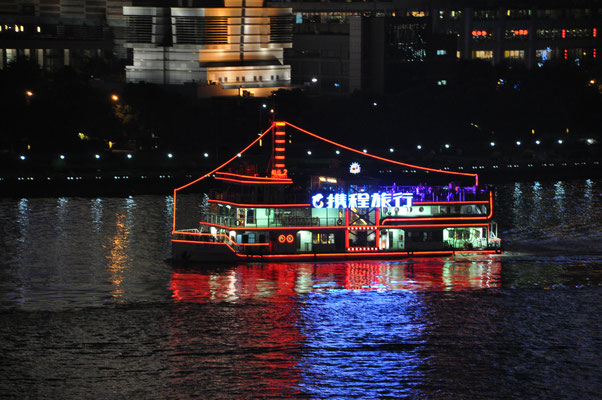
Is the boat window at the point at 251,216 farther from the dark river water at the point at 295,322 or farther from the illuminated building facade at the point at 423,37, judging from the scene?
the illuminated building facade at the point at 423,37

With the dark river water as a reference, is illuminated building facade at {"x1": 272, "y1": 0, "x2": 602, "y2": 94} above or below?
above

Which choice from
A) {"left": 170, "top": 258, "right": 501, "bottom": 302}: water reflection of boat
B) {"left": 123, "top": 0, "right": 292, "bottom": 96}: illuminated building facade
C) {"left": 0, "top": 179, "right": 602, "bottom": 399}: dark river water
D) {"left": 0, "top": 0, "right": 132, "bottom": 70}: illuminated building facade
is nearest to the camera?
{"left": 0, "top": 179, "right": 602, "bottom": 399}: dark river water

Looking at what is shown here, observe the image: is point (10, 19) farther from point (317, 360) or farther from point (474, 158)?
point (317, 360)

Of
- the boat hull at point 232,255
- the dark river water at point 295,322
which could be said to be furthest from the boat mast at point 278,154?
the dark river water at point 295,322

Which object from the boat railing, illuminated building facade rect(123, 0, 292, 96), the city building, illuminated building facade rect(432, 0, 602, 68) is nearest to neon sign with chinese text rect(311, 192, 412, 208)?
the boat railing

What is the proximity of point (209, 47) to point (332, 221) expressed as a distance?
56369 mm

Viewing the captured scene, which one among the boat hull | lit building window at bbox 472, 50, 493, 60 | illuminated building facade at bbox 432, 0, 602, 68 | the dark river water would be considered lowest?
the dark river water

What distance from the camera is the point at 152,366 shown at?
128ft

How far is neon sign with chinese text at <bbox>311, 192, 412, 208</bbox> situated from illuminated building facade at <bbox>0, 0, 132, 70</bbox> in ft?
276

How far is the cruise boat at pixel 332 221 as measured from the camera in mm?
52156

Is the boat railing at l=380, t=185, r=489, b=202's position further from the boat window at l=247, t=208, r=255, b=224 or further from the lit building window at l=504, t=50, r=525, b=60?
the lit building window at l=504, t=50, r=525, b=60

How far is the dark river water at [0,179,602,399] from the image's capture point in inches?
1474

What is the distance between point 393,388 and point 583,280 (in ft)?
53.5

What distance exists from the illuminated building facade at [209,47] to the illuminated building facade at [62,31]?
2500cm
